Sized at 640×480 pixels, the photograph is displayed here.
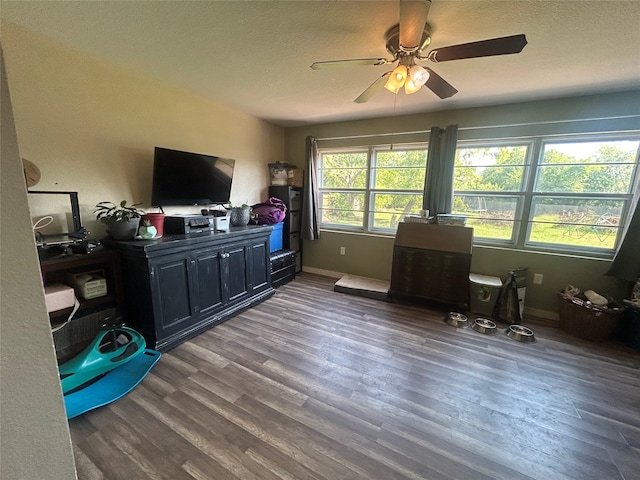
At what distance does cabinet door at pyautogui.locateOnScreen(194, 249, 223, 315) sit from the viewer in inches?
A: 96.5

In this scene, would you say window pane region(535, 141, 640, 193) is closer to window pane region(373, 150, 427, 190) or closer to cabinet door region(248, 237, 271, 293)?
window pane region(373, 150, 427, 190)

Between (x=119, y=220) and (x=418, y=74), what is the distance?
2.49 meters

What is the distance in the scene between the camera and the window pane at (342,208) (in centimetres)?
397

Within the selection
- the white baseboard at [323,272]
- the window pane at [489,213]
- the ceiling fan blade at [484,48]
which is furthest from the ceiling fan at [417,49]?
the white baseboard at [323,272]

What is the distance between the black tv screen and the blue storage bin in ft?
2.69

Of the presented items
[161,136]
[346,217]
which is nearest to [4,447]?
[161,136]

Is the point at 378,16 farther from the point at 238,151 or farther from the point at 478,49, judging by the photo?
the point at 238,151

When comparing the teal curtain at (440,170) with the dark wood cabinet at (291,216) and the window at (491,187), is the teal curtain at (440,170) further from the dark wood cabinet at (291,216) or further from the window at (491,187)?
the dark wood cabinet at (291,216)

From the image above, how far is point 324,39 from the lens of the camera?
5.86ft

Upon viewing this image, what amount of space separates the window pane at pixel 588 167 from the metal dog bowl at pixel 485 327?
1.60m

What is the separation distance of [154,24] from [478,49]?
78.8 inches

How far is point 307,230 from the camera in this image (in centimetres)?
409

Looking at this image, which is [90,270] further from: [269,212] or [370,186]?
[370,186]

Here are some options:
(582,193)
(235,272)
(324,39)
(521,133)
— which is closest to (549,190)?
(582,193)
